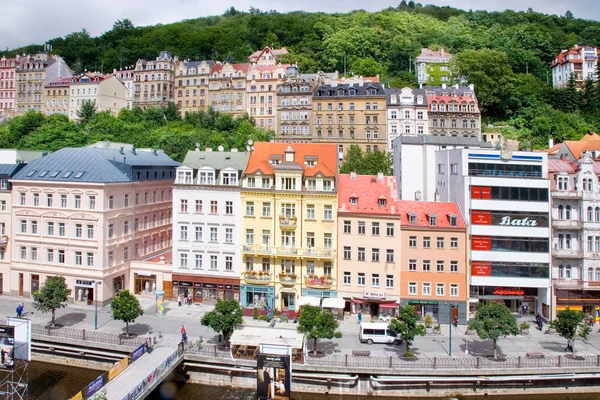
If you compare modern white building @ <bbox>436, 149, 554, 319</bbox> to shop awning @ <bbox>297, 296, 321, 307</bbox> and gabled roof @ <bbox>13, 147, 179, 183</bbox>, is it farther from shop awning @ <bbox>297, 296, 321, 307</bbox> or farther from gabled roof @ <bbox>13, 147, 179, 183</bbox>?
gabled roof @ <bbox>13, 147, 179, 183</bbox>

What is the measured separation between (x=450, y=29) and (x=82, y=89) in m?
81.4

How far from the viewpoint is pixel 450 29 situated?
114m

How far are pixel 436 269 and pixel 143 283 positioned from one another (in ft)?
81.7

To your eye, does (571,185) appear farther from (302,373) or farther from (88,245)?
(88,245)

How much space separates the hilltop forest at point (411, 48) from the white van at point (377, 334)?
49592 mm

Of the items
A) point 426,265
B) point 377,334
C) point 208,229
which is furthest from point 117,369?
point 426,265

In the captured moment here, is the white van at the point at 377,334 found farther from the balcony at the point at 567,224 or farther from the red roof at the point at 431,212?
the balcony at the point at 567,224

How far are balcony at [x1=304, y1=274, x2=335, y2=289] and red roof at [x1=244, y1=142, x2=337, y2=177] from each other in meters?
8.12

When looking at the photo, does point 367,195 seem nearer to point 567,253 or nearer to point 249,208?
point 249,208

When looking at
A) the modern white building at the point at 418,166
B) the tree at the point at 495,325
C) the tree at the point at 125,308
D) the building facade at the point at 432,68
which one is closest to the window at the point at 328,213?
the modern white building at the point at 418,166

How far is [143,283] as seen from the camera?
141 feet

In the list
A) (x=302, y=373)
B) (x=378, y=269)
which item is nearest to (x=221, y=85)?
(x=378, y=269)

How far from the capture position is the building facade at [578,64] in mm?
96562

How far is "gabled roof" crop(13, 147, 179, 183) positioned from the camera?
133 ft
